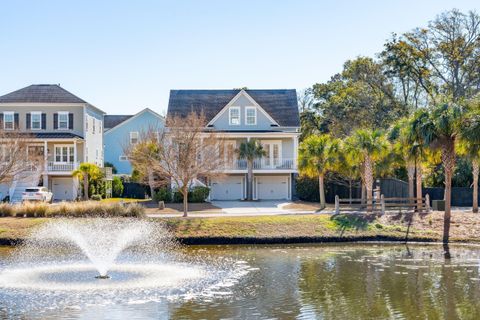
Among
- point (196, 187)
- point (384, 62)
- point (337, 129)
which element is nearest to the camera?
point (196, 187)

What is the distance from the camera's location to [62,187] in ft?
179

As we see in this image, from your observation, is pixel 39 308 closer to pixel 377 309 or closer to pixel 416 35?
pixel 377 309

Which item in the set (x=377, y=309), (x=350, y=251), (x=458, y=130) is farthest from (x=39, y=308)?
(x=458, y=130)

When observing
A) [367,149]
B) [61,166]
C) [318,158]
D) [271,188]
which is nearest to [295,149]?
[271,188]

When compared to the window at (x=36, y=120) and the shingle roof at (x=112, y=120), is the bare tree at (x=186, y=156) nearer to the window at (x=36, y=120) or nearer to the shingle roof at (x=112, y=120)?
the window at (x=36, y=120)

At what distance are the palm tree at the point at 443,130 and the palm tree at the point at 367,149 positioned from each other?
6.20m

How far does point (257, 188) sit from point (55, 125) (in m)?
17.5

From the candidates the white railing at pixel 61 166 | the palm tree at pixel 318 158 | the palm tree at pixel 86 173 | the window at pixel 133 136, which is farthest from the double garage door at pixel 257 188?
the window at pixel 133 136

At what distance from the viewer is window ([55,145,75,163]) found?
53906mm

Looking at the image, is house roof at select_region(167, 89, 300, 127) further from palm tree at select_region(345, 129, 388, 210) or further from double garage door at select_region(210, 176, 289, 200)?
palm tree at select_region(345, 129, 388, 210)

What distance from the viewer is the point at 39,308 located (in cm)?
1684

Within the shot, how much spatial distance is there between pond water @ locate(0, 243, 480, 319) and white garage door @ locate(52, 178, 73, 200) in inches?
1078

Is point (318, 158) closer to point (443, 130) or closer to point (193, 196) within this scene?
point (193, 196)

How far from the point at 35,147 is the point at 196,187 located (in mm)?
13017
